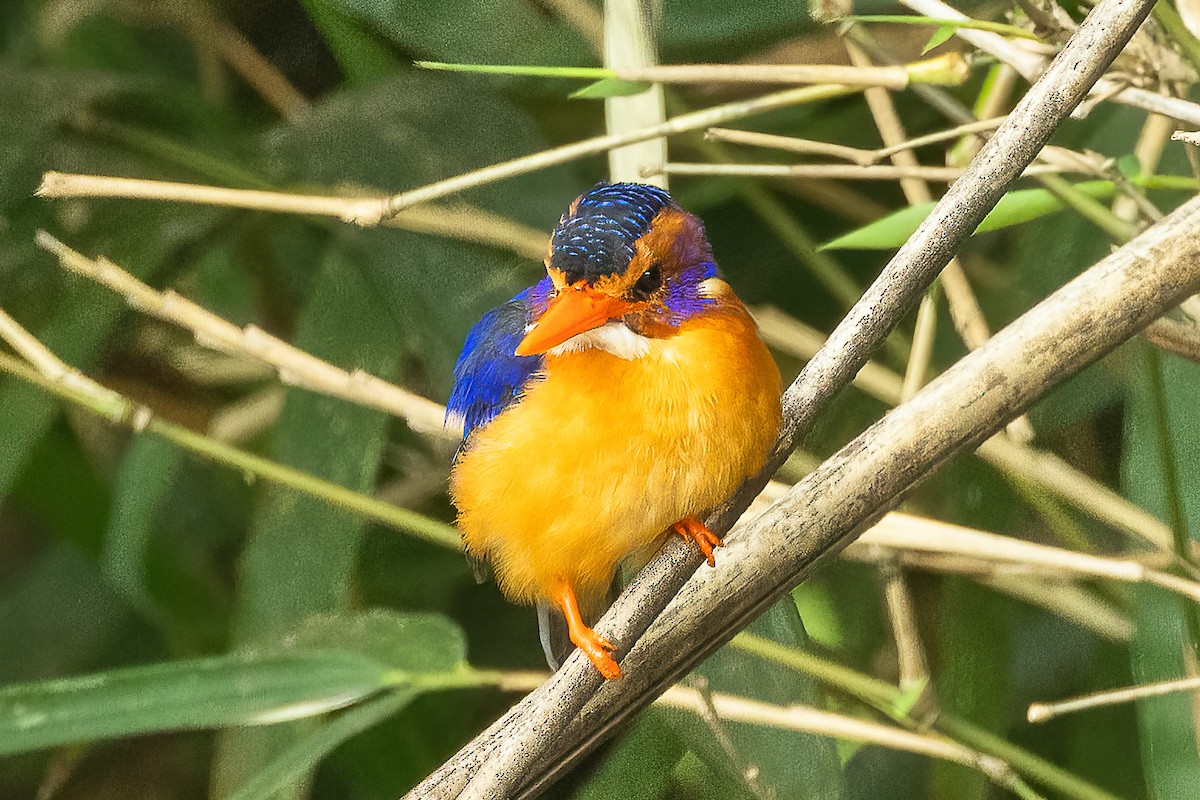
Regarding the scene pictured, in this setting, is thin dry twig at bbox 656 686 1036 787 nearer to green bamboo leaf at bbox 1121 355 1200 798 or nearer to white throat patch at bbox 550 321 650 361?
green bamboo leaf at bbox 1121 355 1200 798

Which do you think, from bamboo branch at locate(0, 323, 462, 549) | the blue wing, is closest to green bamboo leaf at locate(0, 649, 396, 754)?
bamboo branch at locate(0, 323, 462, 549)

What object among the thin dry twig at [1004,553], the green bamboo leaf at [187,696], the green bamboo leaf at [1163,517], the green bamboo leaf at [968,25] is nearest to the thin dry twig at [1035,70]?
the green bamboo leaf at [968,25]

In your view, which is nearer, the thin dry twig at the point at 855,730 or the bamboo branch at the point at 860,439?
the bamboo branch at the point at 860,439

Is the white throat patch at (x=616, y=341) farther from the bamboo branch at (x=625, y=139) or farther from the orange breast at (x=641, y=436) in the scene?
the bamboo branch at (x=625, y=139)

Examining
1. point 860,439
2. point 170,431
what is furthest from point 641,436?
point 170,431

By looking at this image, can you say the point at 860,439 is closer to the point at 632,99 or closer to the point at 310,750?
the point at 632,99

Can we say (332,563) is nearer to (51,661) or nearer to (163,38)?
(51,661)

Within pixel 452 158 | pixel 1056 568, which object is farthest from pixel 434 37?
pixel 1056 568
